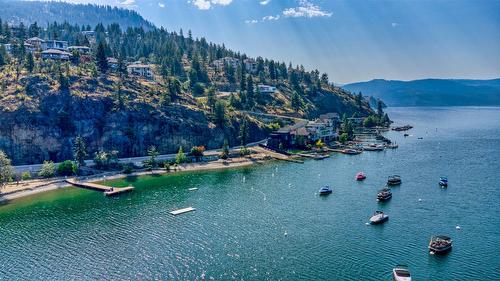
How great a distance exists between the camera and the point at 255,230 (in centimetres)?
7362

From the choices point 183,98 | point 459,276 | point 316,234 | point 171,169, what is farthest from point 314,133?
point 459,276

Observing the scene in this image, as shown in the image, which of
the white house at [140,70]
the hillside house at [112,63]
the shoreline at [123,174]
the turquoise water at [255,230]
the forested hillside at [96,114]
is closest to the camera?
the turquoise water at [255,230]

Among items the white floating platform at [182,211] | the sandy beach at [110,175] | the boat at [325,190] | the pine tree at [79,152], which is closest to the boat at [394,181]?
the boat at [325,190]

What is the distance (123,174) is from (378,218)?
78.8 m

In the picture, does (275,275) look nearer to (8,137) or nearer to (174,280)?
(174,280)

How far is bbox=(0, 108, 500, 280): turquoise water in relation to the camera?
191 feet

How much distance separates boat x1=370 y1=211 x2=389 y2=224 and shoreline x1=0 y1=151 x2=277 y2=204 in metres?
62.7

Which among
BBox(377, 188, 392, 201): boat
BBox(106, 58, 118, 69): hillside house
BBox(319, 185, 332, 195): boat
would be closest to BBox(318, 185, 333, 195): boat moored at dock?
BBox(319, 185, 332, 195): boat

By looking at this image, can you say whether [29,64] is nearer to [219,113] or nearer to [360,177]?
[219,113]

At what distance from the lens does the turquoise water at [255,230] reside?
58.3 meters

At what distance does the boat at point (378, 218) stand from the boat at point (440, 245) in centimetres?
1225

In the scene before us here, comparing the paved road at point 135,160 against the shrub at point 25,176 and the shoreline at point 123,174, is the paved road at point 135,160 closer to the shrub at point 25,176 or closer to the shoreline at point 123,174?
the shrub at point 25,176

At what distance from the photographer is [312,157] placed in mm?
148125

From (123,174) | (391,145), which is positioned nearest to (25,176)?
(123,174)
